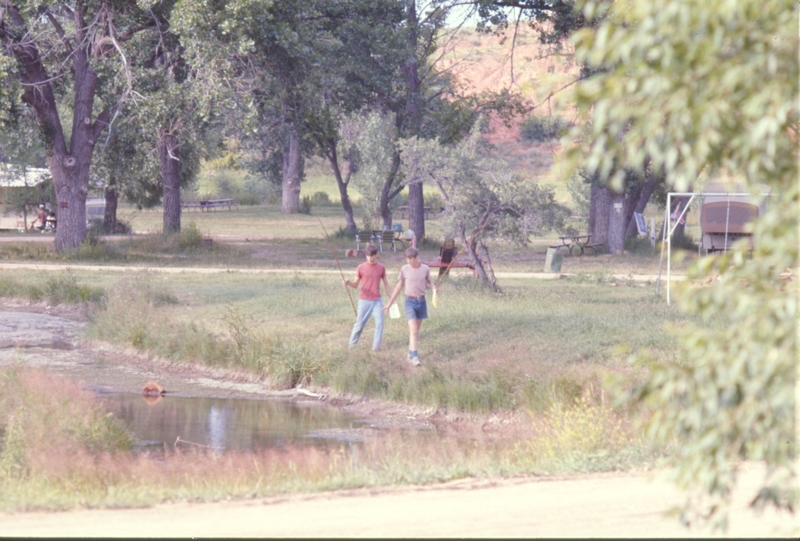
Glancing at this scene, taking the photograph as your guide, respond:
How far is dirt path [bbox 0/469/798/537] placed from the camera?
261 inches

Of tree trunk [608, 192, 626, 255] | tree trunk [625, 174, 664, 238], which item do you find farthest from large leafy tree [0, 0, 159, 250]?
tree trunk [625, 174, 664, 238]

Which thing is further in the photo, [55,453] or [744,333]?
[55,453]

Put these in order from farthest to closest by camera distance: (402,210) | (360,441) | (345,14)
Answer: (402,210) → (345,14) → (360,441)

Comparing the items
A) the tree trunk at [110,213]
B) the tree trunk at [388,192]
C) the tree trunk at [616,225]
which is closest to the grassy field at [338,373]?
the tree trunk at [616,225]

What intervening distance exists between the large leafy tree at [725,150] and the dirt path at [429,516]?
2.17 metres

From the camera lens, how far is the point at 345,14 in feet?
96.0

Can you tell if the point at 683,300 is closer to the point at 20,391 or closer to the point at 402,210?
the point at 20,391

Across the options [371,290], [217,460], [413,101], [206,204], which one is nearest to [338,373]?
[371,290]

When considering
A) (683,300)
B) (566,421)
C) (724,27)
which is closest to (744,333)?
(683,300)

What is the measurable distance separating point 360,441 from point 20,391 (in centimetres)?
407

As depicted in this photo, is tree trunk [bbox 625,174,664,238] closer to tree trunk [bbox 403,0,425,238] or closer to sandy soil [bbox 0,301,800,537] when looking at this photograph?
tree trunk [bbox 403,0,425,238]

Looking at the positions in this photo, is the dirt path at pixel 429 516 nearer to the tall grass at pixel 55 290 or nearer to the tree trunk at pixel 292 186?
the tall grass at pixel 55 290

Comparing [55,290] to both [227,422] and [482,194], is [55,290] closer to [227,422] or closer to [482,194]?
[482,194]

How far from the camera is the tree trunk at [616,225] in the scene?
32.2 metres
